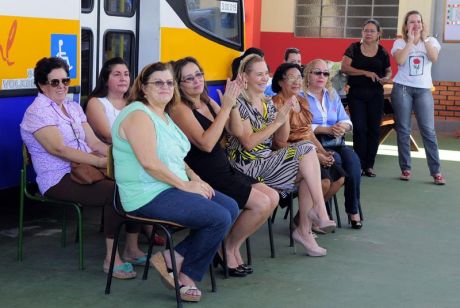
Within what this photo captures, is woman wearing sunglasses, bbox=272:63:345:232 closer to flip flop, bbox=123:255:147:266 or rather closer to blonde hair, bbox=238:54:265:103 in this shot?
blonde hair, bbox=238:54:265:103

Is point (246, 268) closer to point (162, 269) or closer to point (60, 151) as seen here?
point (162, 269)

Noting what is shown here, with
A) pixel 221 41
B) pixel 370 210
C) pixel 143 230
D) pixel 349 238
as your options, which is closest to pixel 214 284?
pixel 143 230

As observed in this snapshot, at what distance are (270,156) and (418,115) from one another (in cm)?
330

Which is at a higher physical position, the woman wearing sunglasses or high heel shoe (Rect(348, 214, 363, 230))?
the woman wearing sunglasses

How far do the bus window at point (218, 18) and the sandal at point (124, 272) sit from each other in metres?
2.64

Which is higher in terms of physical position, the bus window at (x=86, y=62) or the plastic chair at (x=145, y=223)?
the bus window at (x=86, y=62)

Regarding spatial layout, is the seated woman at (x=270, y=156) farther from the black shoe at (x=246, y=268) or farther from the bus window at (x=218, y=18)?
the bus window at (x=218, y=18)

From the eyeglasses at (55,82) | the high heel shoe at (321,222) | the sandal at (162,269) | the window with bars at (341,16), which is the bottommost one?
the sandal at (162,269)

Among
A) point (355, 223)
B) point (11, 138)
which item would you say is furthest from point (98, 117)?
point (355, 223)

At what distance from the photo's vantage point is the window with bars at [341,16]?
12.5 metres

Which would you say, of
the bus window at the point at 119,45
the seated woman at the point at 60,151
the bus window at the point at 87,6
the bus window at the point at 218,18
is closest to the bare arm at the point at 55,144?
the seated woman at the point at 60,151

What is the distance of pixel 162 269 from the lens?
173 inches

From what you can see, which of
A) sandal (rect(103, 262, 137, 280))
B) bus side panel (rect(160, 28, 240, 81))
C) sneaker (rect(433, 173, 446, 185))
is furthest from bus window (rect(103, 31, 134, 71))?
sneaker (rect(433, 173, 446, 185))

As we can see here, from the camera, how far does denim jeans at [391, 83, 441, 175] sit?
817cm
